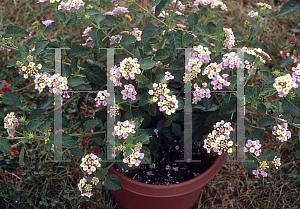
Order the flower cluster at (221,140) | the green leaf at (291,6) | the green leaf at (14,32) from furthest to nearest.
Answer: the green leaf at (14,32) < the flower cluster at (221,140) < the green leaf at (291,6)

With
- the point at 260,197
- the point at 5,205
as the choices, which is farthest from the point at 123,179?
the point at 260,197

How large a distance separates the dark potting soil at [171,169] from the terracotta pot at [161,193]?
5.4 inches

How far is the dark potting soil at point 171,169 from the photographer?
1.90 meters

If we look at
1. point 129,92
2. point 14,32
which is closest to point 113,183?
point 129,92

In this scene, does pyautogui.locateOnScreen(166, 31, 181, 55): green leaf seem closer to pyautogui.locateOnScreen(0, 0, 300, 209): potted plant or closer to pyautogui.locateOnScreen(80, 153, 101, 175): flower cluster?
pyautogui.locateOnScreen(0, 0, 300, 209): potted plant

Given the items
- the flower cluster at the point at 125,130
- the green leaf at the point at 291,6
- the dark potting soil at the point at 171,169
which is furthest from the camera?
the dark potting soil at the point at 171,169

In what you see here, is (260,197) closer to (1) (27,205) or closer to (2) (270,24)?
(1) (27,205)

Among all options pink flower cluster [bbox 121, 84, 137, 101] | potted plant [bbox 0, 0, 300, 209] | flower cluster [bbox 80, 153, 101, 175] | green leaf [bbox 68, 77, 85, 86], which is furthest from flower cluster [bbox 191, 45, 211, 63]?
flower cluster [bbox 80, 153, 101, 175]

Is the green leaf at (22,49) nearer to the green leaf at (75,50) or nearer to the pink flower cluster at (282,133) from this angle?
the green leaf at (75,50)

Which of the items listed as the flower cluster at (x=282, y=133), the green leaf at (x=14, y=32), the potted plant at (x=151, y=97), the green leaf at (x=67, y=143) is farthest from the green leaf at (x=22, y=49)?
the flower cluster at (x=282, y=133)

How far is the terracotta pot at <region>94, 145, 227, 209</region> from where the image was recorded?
161cm

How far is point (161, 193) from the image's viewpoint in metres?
1.61

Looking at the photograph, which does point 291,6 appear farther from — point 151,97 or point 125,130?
point 125,130

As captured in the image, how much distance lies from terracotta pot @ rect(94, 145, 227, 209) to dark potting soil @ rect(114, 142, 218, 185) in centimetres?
14
